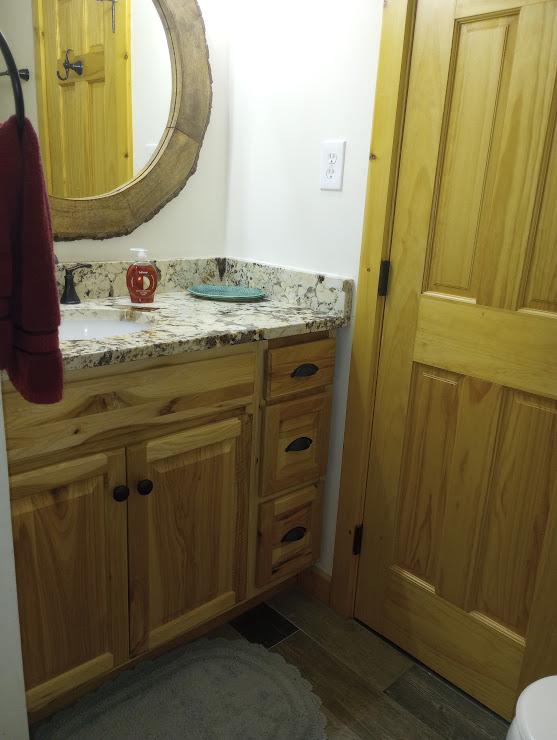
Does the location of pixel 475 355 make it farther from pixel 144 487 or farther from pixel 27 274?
pixel 27 274


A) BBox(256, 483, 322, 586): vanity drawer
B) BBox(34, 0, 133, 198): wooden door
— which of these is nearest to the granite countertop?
BBox(34, 0, 133, 198): wooden door

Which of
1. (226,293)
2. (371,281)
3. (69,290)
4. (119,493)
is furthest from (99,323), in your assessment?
(371,281)

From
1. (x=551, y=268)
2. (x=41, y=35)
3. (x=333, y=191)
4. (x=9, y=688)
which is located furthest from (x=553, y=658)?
(x=41, y=35)

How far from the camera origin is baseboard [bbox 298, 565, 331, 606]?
1.81 m

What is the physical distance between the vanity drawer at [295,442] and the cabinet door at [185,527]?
0.24 feet

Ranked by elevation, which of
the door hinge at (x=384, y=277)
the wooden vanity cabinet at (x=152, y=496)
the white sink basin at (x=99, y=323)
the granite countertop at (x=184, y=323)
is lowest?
the wooden vanity cabinet at (x=152, y=496)

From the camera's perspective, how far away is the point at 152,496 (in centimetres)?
133

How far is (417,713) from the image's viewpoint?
1.45 meters

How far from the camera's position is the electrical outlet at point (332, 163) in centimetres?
156

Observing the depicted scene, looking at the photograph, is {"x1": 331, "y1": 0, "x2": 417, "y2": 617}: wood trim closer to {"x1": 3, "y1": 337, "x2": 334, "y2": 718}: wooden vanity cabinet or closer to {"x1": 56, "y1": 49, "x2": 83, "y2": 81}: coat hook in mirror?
{"x1": 3, "y1": 337, "x2": 334, "y2": 718}: wooden vanity cabinet

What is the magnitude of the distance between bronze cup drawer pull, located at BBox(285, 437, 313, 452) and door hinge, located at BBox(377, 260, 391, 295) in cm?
44

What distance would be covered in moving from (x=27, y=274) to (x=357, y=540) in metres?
1.22

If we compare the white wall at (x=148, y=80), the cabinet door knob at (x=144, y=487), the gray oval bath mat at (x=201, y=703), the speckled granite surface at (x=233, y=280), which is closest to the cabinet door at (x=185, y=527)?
the cabinet door knob at (x=144, y=487)

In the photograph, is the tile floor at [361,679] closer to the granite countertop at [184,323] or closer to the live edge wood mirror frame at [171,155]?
the granite countertop at [184,323]
